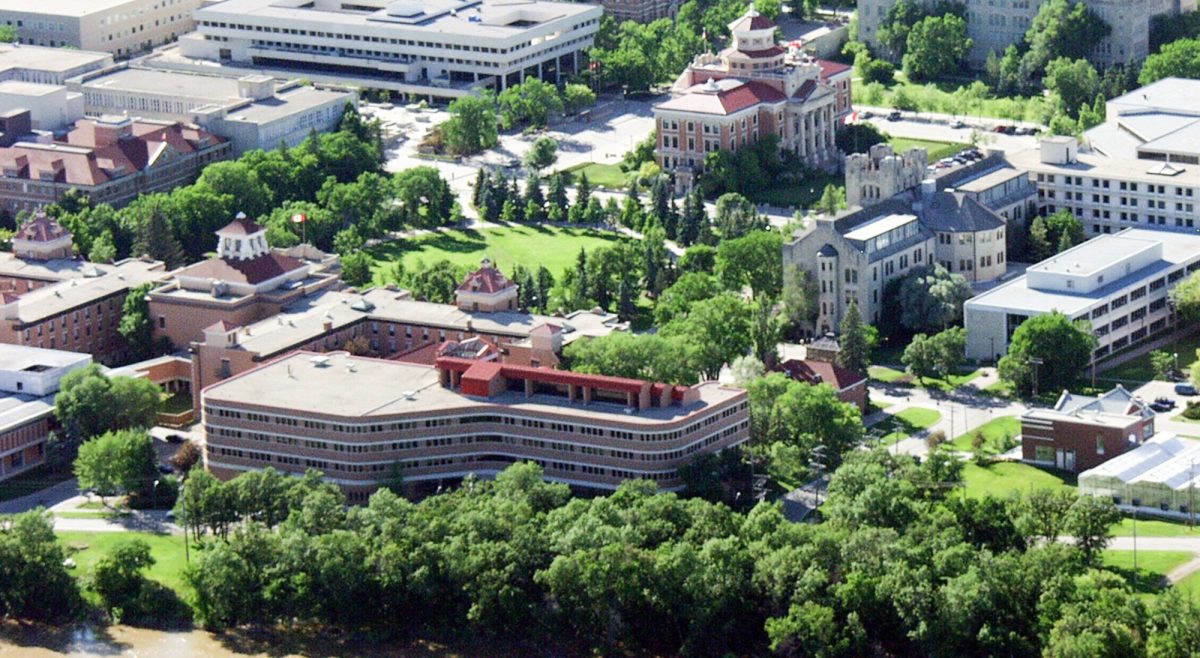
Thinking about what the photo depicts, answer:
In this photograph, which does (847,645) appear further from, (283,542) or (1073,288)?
(1073,288)

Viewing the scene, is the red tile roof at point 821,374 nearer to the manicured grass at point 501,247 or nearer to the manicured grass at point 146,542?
the manicured grass at point 501,247

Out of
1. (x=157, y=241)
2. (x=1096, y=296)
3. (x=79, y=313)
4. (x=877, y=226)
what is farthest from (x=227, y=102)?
(x=1096, y=296)

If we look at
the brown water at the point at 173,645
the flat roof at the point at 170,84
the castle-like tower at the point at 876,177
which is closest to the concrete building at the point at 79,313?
the brown water at the point at 173,645

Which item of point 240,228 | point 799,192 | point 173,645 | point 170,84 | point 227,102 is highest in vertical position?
point 240,228

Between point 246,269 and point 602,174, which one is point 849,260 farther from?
point 602,174

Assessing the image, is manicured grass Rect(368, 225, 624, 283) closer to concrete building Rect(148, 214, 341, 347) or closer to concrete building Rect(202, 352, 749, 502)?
concrete building Rect(148, 214, 341, 347)

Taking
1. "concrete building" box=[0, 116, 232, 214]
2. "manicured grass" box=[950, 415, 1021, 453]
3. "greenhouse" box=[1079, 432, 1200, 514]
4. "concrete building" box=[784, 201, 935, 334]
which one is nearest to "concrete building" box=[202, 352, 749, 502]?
"manicured grass" box=[950, 415, 1021, 453]

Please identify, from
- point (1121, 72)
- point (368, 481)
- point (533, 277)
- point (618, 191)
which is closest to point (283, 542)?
point (368, 481)
